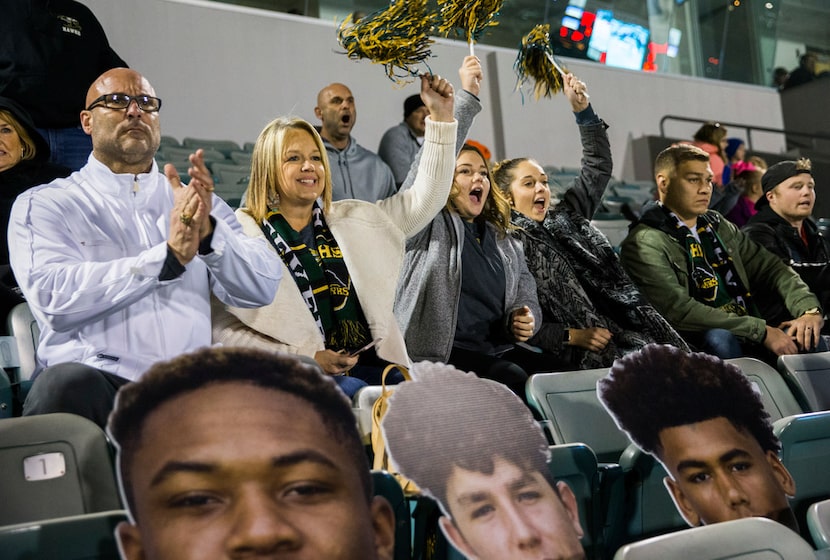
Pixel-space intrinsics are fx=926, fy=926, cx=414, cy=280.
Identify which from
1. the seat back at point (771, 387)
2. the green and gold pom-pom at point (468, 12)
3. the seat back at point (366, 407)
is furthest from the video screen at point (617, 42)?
the seat back at point (366, 407)

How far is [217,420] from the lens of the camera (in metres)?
1.27

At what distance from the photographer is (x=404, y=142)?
475cm

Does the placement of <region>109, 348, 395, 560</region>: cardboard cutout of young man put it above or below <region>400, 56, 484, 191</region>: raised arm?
below

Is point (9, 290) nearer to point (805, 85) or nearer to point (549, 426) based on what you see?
point (549, 426)

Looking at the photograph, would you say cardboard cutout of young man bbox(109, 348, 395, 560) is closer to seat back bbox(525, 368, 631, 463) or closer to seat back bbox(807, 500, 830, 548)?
seat back bbox(807, 500, 830, 548)

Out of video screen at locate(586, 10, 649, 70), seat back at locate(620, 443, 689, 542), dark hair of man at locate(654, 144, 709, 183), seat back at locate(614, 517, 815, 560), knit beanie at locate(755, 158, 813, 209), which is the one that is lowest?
seat back at locate(620, 443, 689, 542)

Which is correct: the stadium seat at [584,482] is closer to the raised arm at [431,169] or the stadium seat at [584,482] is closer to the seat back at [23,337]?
the raised arm at [431,169]

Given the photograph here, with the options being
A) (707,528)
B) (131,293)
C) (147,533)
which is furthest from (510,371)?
(147,533)

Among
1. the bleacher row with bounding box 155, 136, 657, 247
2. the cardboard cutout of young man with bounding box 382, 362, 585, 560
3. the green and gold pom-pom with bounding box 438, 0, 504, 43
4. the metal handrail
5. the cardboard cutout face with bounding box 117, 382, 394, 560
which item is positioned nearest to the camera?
the cardboard cutout face with bounding box 117, 382, 394, 560

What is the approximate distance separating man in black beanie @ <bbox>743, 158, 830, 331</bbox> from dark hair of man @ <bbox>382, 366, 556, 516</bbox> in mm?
2578

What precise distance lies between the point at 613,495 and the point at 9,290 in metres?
1.68

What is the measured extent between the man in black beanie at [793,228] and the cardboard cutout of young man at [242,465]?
2.96 metres

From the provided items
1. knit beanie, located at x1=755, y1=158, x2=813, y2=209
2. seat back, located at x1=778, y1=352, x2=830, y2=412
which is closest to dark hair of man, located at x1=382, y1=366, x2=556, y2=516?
seat back, located at x1=778, y1=352, x2=830, y2=412

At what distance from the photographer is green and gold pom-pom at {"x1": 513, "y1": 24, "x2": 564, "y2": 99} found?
10.6 ft
